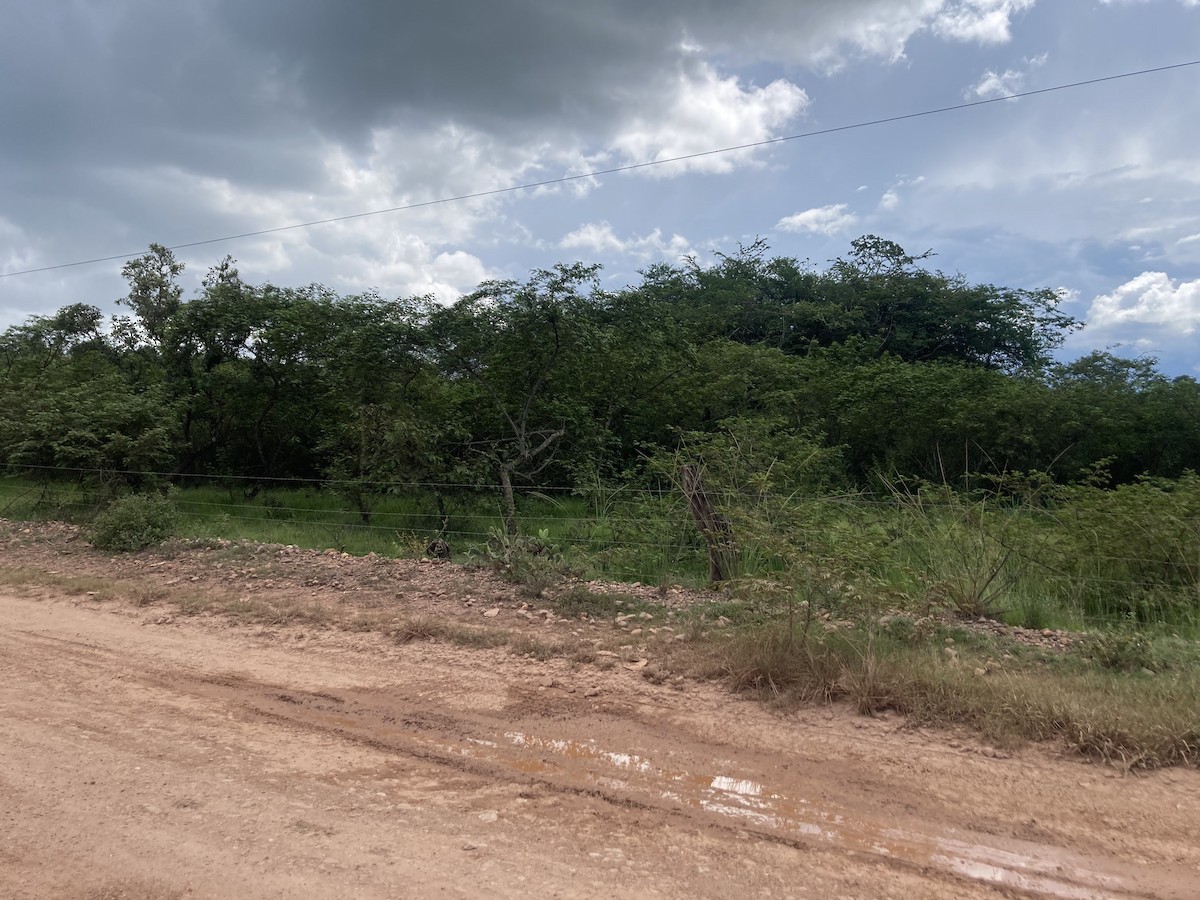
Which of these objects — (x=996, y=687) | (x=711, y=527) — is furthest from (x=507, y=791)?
(x=711, y=527)

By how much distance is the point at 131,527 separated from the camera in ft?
33.0

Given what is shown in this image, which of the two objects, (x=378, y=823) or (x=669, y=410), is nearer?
(x=378, y=823)

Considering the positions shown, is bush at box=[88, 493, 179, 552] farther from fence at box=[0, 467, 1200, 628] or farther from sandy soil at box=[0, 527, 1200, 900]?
sandy soil at box=[0, 527, 1200, 900]

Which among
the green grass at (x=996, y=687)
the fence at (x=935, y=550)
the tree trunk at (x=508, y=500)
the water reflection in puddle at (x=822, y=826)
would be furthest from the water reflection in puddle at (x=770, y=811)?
the tree trunk at (x=508, y=500)

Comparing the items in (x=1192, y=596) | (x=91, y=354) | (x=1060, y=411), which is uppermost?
(x=91, y=354)

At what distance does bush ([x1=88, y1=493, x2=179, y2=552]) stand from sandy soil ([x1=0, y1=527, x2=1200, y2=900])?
4254 mm

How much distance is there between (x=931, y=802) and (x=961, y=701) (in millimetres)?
1067

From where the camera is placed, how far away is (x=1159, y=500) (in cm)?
783

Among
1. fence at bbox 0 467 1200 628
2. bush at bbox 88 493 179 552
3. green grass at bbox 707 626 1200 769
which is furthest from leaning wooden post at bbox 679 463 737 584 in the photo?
bush at bbox 88 493 179 552

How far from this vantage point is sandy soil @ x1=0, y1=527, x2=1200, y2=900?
2982 mm

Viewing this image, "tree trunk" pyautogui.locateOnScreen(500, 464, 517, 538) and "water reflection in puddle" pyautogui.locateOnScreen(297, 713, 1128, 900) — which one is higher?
"tree trunk" pyautogui.locateOnScreen(500, 464, 517, 538)

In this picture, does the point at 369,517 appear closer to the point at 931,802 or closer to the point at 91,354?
the point at 91,354

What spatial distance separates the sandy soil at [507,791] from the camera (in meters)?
2.98

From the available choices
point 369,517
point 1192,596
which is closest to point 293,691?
point 1192,596
